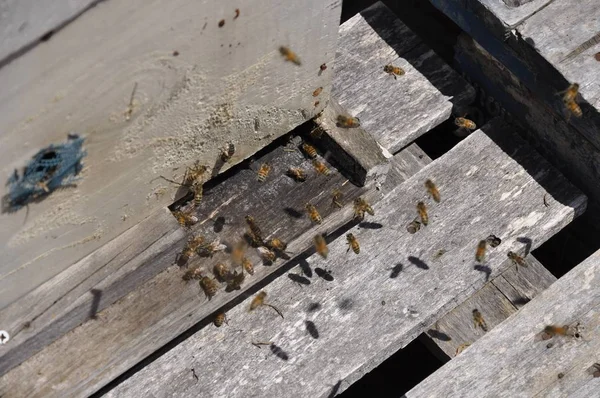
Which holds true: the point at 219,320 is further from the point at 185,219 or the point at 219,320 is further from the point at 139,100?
the point at 139,100

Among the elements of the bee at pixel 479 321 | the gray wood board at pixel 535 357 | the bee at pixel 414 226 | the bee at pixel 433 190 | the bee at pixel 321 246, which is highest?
the bee at pixel 321 246

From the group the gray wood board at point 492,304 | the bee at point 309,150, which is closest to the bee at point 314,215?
the bee at point 309,150

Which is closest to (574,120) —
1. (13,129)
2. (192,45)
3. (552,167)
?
(552,167)

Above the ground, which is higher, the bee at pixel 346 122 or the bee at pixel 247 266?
the bee at pixel 346 122

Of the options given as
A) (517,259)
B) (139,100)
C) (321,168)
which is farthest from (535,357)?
(139,100)

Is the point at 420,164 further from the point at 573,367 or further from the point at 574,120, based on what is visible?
Answer: the point at 573,367

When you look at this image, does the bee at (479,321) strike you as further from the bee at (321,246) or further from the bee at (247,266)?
the bee at (247,266)

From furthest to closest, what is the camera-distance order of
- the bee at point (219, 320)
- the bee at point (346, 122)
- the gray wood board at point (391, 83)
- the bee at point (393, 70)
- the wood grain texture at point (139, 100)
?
1. the bee at point (393, 70)
2. the gray wood board at point (391, 83)
3. the bee at point (346, 122)
4. the bee at point (219, 320)
5. the wood grain texture at point (139, 100)

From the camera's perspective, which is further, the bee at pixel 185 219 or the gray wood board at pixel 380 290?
the bee at pixel 185 219
